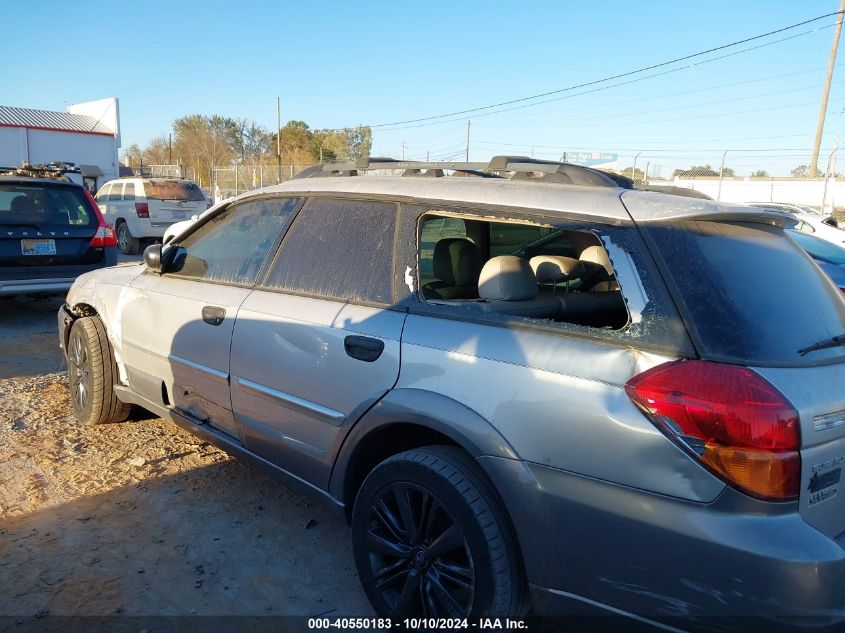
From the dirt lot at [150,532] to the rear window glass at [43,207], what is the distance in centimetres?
345

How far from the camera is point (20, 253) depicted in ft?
23.9

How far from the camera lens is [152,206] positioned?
15281 mm

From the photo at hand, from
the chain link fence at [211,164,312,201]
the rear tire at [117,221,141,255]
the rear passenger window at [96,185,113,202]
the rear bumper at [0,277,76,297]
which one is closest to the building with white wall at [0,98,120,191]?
the chain link fence at [211,164,312,201]

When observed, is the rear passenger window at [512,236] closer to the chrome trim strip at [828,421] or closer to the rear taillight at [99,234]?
the chrome trim strip at [828,421]

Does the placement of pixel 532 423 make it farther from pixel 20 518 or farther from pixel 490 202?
pixel 20 518

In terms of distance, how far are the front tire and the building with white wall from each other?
105 feet

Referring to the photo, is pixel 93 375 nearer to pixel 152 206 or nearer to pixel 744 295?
pixel 744 295

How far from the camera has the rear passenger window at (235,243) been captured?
3.39 m

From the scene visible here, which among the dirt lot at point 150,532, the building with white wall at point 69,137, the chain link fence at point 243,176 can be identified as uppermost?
the building with white wall at point 69,137

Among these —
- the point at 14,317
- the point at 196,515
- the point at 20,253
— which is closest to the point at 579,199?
the point at 196,515

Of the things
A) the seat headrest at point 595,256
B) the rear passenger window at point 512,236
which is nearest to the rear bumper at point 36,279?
the rear passenger window at point 512,236

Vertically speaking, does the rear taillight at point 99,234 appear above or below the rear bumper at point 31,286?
above

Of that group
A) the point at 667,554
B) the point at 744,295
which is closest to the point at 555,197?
the point at 744,295

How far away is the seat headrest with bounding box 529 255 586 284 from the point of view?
3.78m
